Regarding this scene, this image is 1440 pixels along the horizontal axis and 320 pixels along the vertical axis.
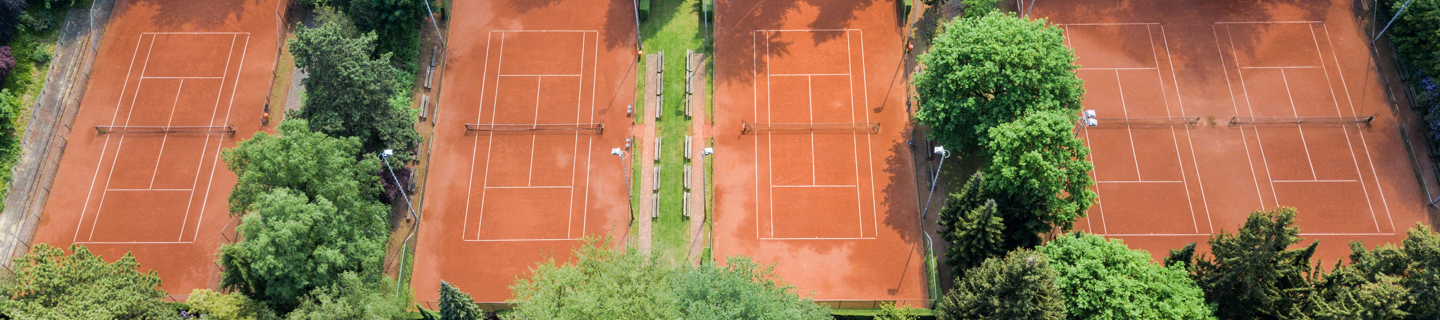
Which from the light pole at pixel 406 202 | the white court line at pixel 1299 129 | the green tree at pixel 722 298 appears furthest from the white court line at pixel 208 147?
the white court line at pixel 1299 129

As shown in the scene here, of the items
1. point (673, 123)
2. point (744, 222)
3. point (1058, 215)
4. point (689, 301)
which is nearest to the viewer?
point (689, 301)

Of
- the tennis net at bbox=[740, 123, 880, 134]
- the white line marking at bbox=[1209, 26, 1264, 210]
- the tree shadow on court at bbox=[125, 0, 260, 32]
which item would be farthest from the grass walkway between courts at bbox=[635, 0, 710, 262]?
the white line marking at bbox=[1209, 26, 1264, 210]

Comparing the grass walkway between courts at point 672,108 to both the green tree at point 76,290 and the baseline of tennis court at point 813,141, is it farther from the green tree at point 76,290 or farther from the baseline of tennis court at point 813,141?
the green tree at point 76,290

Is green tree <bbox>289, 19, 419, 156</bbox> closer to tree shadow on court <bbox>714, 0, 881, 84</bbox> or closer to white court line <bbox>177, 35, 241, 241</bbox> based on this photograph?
white court line <bbox>177, 35, 241, 241</bbox>

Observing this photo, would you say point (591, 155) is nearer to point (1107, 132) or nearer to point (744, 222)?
point (744, 222)

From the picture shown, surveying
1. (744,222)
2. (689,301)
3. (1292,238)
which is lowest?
(689,301)

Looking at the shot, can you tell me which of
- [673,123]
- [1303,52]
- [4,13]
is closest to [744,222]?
[673,123]
